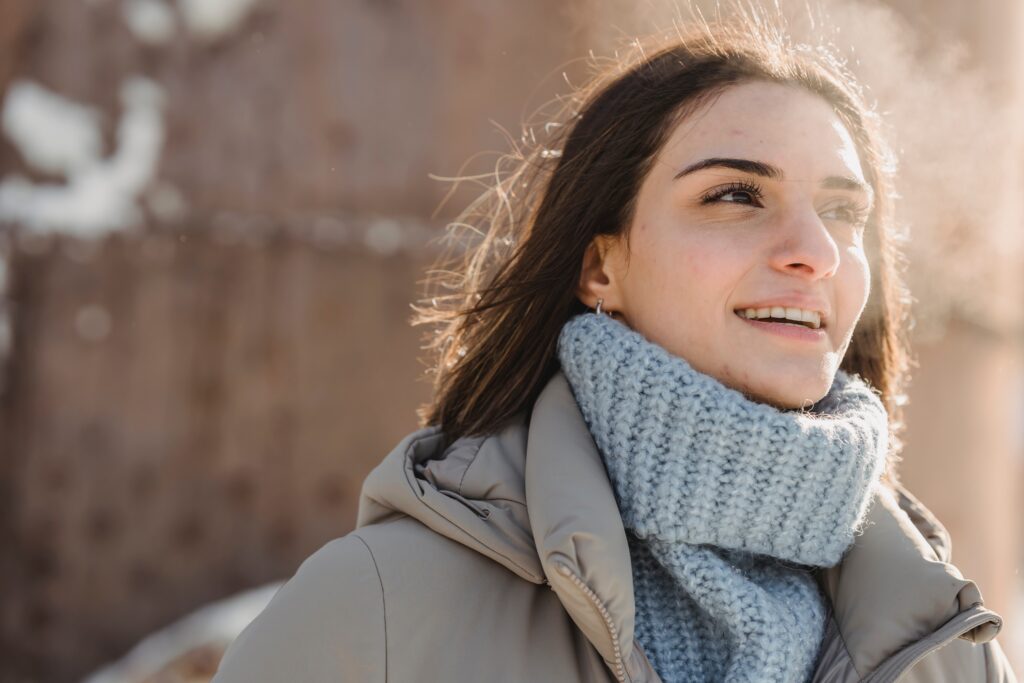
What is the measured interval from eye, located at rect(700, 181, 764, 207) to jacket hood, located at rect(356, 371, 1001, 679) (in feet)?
1.25

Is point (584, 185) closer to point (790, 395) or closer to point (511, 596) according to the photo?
point (790, 395)

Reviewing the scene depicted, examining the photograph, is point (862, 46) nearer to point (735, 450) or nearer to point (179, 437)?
point (735, 450)

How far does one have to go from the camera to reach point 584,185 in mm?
1971

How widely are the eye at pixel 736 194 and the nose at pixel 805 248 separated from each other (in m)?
0.06

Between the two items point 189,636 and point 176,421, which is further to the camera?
point 176,421

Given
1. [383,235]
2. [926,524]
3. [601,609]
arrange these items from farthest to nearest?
1. [383,235]
2. [926,524]
3. [601,609]

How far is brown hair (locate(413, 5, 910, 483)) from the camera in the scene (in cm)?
192

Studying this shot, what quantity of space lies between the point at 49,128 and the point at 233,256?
2.29 feet

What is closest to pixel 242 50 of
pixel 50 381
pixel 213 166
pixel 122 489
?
pixel 213 166

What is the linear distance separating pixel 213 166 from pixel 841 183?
246 centimetres

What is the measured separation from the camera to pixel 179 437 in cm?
371

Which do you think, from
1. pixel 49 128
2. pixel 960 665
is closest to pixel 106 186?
pixel 49 128

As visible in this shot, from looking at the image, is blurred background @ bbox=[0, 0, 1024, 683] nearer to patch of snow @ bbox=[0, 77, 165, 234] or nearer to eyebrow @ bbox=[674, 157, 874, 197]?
patch of snow @ bbox=[0, 77, 165, 234]

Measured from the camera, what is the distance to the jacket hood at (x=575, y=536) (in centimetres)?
149
